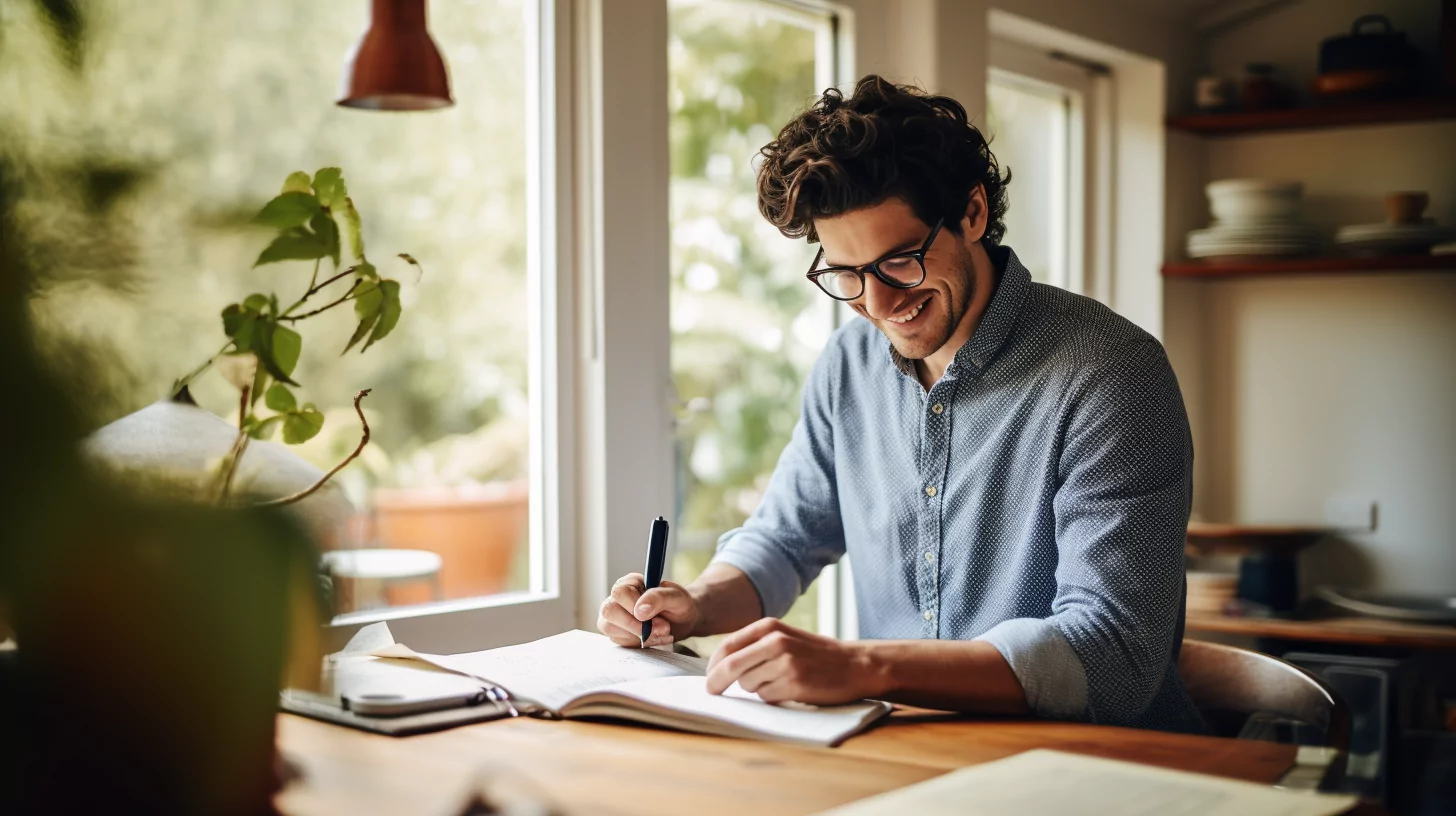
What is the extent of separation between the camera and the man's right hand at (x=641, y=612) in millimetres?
1489

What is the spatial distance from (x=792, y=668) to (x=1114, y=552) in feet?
1.26

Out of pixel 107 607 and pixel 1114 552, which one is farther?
pixel 1114 552

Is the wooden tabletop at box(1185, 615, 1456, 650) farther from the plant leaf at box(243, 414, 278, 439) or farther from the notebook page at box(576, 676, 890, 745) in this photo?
the plant leaf at box(243, 414, 278, 439)

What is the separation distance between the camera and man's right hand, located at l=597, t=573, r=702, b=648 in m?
1.49

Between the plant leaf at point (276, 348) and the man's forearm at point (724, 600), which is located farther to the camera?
the man's forearm at point (724, 600)

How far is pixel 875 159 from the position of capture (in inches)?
61.6

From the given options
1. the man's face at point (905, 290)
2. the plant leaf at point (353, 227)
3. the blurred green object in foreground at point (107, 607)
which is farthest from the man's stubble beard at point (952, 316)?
the blurred green object in foreground at point (107, 607)

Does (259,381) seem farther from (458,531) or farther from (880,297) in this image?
(458,531)

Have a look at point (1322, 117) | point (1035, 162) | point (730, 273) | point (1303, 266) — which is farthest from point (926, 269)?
point (1322, 117)

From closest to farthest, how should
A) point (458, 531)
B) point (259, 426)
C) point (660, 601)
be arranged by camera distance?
point (259, 426) → point (660, 601) → point (458, 531)

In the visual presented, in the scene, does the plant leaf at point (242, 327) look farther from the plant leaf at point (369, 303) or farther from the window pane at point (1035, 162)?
the window pane at point (1035, 162)

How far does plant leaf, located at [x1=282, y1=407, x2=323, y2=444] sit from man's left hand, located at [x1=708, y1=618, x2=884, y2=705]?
46cm

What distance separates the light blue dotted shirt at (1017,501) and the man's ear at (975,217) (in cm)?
6

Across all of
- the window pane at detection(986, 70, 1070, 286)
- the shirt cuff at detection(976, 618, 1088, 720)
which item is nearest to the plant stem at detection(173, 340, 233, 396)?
the shirt cuff at detection(976, 618, 1088, 720)
